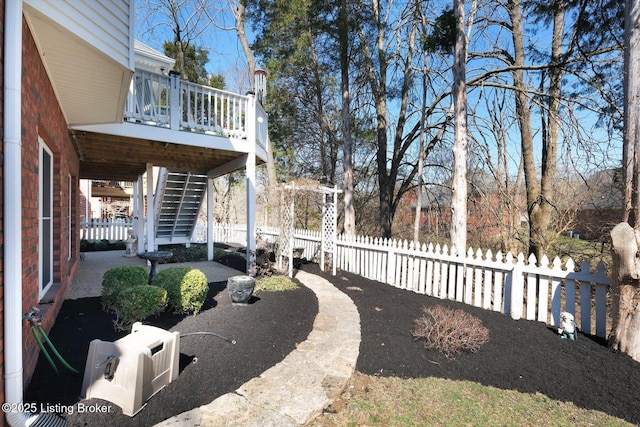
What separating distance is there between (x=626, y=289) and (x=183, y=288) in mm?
5064

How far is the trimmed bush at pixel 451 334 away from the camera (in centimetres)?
346

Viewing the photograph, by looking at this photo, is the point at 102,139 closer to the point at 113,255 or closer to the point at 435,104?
the point at 113,255

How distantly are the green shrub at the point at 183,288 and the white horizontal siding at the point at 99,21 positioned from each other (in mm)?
2516

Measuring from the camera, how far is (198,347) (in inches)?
125

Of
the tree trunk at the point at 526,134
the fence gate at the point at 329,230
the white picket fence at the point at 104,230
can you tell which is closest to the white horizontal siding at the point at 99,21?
the fence gate at the point at 329,230

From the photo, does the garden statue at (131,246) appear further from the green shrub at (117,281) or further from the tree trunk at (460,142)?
the tree trunk at (460,142)

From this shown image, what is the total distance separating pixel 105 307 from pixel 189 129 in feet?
11.4

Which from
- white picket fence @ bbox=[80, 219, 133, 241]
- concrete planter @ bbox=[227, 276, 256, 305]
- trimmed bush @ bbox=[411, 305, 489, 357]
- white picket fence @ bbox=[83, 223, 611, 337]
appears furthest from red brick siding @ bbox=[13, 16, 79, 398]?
white picket fence @ bbox=[80, 219, 133, 241]

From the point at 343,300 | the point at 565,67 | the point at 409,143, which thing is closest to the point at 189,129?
the point at 343,300

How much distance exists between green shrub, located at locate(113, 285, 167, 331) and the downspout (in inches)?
62.7

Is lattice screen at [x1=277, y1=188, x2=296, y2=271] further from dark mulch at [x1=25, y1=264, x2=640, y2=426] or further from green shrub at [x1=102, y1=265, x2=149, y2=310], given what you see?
green shrub at [x1=102, y1=265, x2=149, y2=310]

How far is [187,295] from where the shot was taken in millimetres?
4086

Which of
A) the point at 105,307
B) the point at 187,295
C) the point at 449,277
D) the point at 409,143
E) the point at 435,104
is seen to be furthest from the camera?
the point at 409,143

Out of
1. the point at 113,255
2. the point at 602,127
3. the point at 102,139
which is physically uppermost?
the point at 602,127
